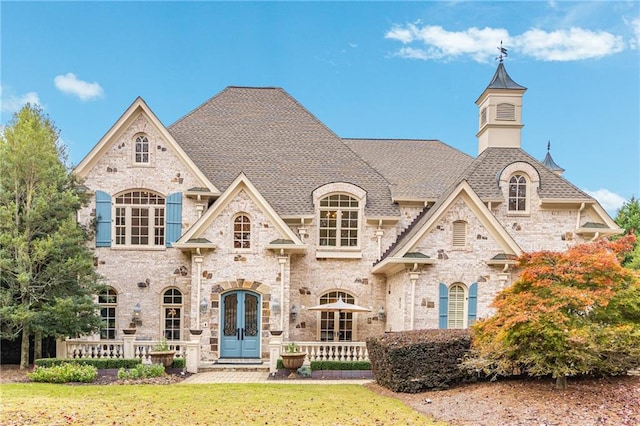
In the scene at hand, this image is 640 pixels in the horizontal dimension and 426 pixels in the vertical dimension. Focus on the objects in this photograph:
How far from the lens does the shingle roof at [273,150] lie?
23375 mm

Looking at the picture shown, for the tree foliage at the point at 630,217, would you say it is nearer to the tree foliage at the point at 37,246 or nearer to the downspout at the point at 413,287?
the downspout at the point at 413,287

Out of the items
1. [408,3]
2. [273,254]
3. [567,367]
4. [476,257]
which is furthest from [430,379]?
[408,3]

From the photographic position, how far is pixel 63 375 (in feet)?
54.1

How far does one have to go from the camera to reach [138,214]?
22.2 meters

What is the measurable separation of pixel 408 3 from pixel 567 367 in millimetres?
12241

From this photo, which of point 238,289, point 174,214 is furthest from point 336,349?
Answer: point 174,214

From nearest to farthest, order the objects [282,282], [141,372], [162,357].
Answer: [141,372] < [162,357] < [282,282]

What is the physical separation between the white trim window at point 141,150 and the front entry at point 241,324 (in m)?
6.13

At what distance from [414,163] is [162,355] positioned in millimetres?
14170

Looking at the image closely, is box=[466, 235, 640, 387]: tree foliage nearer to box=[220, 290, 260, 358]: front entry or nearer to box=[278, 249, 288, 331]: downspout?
box=[278, 249, 288, 331]: downspout

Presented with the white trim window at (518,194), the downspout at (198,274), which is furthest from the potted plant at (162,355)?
the white trim window at (518,194)

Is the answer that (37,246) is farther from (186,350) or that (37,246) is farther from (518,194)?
(518,194)

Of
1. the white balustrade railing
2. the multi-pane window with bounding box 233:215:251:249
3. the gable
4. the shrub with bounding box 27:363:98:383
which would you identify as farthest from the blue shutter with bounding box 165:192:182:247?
the shrub with bounding box 27:363:98:383

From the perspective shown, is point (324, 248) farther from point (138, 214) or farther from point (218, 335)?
point (138, 214)
